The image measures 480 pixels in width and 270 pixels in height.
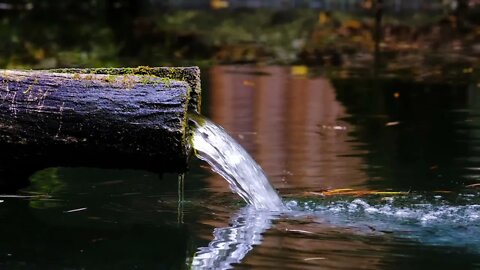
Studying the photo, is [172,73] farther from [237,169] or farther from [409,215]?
[409,215]

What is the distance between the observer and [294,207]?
4.61 metres

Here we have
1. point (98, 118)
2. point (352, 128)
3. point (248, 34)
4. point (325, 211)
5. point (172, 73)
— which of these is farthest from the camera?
point (248, 34)

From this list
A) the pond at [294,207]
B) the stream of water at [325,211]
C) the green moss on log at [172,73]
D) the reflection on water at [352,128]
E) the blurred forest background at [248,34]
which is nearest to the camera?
the pond at [294,207]

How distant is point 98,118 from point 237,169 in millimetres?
812

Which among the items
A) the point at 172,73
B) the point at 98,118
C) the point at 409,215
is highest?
the point at 172,73

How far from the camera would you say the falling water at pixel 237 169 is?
4418 mm

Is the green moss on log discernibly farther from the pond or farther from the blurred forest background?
the blurred forest background

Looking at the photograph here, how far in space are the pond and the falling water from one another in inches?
3.6

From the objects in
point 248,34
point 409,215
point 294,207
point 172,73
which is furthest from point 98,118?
point 248,34

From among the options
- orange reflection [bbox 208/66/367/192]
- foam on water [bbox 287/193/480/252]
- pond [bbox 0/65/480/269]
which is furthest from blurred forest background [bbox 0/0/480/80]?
foam on water [bbox 287/193/480/252]

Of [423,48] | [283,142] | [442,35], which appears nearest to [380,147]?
[283,142]

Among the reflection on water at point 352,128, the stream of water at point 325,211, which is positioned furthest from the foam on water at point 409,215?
the reflection on water at point 352,128

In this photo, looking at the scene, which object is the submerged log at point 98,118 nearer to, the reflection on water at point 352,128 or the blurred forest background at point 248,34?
the reflection on water at point 352,128

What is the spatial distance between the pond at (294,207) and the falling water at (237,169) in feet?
0.30
